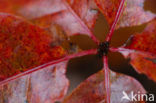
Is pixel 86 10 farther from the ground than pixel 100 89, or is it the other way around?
pixel 86 10

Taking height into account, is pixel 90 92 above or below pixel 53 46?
below

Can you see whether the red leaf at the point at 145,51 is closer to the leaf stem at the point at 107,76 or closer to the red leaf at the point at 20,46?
the leaf stem at the point at 107,76

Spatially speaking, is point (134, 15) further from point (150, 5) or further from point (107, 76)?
point (107, 76)

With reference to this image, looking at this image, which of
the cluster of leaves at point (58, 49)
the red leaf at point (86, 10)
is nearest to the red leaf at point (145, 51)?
the cluster of leaves at point (58, 49)

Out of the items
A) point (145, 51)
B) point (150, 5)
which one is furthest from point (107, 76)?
point (150, 5)

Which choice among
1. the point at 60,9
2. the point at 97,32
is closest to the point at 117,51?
the point at 97,32

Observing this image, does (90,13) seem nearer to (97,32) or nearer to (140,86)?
(97,32)
